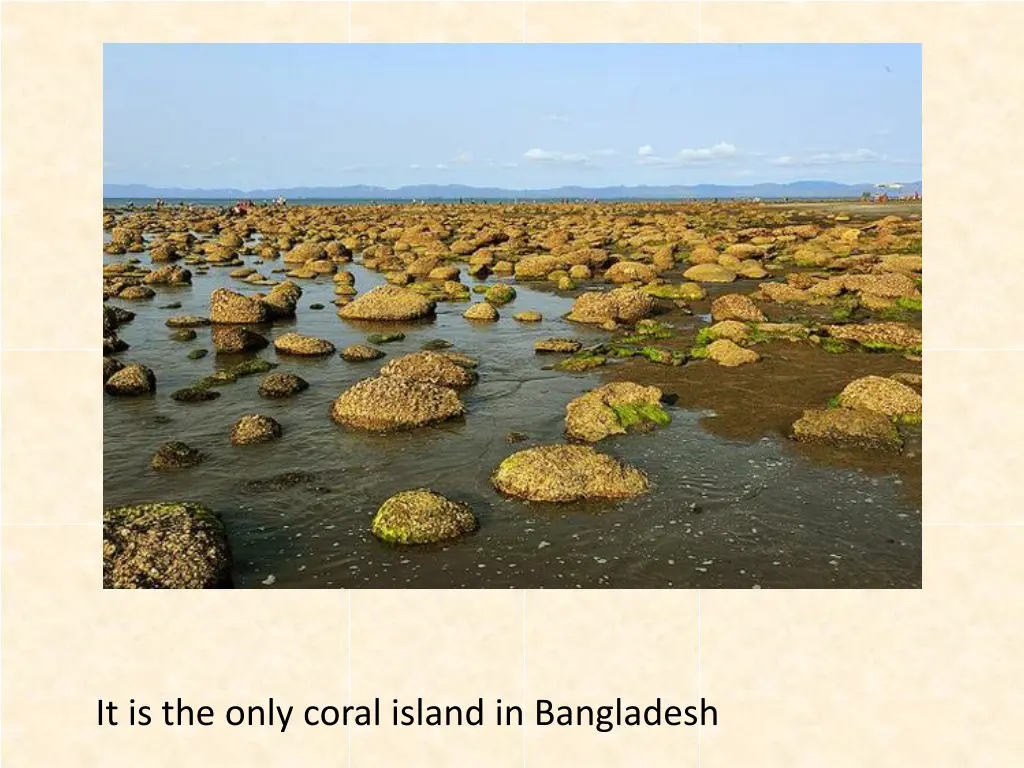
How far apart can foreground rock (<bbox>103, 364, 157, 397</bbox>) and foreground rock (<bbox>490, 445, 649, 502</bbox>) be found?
9.88 meters

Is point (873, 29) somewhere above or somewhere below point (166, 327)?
above

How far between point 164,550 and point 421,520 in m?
3.23

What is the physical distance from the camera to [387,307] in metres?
27.7

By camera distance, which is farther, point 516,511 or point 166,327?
point 166,327

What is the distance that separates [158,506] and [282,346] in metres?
12.1

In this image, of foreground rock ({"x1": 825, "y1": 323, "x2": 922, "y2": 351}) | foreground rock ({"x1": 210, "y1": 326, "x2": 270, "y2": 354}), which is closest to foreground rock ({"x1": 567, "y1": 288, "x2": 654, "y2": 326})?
foreground rock ({"x1": 825, "y1": 323, "x2": 922, "y2": 351})

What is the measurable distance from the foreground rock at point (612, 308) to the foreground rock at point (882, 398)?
1128 cm

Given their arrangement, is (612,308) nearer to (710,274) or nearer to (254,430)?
(710,274)

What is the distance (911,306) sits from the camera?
28.1 metres

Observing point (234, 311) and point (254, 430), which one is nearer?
point (254, 430)

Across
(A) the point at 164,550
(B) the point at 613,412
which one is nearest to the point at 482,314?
(B) the point at 613,412
